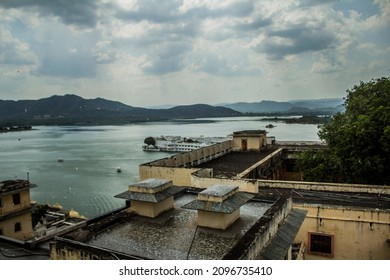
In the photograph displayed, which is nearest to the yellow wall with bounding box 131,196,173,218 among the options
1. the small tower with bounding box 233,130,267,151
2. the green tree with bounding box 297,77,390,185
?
the green tree with bounding box 297,77,390,185

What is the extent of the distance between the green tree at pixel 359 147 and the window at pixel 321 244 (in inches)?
85.0

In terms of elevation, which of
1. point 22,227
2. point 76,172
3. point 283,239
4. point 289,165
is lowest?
point 76,172

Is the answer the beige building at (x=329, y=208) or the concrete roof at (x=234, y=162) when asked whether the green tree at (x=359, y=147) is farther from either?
the concrete roof at (x=234, y=162)

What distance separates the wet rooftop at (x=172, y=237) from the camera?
11.8 ft

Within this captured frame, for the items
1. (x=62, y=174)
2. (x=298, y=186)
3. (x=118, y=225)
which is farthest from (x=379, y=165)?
(x=62, y=174)

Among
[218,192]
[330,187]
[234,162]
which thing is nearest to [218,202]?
[218,192]

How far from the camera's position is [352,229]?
6129mm

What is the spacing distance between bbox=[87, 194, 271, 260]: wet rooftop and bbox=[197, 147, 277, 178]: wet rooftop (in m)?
4.25

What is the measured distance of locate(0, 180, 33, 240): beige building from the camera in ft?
29.5

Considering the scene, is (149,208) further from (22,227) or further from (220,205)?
Result: (22,227)

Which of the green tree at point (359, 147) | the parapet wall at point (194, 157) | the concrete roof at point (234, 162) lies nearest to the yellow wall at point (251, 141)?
the concrete roof at point (234, 162)

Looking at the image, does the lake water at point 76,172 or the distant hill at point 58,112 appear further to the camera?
the lake water at point 76,172

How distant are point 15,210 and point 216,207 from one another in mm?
7418
